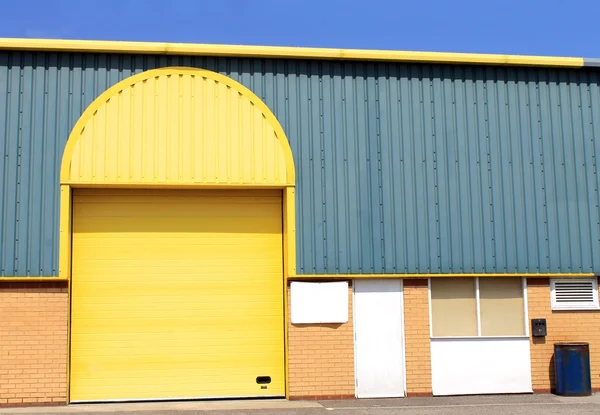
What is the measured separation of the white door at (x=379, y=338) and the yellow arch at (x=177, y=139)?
→ 107 inches

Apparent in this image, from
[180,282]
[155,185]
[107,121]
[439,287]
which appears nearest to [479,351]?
[439,287]

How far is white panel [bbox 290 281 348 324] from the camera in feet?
50.5

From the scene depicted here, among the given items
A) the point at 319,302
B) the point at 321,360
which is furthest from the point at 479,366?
the point at 319,302

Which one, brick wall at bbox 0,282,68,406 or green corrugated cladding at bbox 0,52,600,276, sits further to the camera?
green corrugated cladding at bbox 0,52,600,276

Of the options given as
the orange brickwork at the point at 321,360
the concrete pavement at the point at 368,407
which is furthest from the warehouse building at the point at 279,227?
the concrete pavement at the point at 368,407

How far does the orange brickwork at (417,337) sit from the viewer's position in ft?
51.4

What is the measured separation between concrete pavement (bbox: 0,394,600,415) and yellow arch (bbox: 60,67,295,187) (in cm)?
412

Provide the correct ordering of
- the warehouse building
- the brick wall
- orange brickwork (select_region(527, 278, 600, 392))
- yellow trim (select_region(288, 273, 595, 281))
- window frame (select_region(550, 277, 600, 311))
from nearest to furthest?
the brick wall, the warehouse building, yellow trim (select_region(288, 273, 595, 281)), orange brickwork (select_region(527, 278, 600, 392)), window frame (select_region(550, 277, 600, 311))

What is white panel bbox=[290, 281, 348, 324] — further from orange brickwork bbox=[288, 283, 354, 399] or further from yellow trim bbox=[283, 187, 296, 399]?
yellow trim bbox=[283, 187, 296, 399]

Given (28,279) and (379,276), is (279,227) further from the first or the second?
(28,279)

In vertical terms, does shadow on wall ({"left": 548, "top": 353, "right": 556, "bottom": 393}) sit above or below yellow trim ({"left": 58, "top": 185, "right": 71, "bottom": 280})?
below

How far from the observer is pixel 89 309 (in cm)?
1524

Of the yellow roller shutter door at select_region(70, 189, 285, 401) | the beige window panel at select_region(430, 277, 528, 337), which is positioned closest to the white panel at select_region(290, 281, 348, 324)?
the yellow roller shutter door at select_region(70, 189, 285, 401)

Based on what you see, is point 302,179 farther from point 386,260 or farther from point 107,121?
point 107,121
